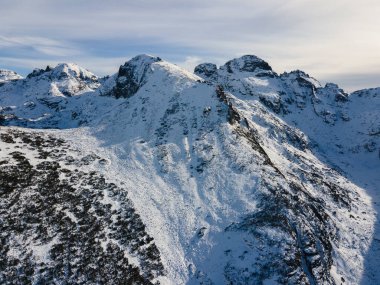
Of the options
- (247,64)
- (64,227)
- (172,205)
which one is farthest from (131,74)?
(247,64)

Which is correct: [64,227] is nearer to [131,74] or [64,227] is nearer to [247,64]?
[131,74]

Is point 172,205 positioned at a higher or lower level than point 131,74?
lower

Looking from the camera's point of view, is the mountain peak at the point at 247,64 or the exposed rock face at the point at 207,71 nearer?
the exposed rock face at the point at 207,71

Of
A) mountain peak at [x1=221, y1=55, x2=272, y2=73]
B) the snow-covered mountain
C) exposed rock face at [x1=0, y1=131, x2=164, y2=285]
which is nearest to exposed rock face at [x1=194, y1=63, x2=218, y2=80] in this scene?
mountain peak at [x1=221, y1=55, x2=272, y2=73]

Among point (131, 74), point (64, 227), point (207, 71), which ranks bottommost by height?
point (64, 227)

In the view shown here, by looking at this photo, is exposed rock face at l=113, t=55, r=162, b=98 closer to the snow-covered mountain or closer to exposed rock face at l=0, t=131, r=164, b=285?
the snow-covered mountain

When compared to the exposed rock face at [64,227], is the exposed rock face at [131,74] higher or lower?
higher

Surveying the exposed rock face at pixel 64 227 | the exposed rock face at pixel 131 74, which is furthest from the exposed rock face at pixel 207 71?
the exposed rock face at pixel 64 227

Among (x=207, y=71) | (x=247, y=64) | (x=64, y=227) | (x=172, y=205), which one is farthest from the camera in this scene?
(x=247, y=64)

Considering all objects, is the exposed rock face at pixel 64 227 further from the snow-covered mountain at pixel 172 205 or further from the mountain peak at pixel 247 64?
the mountain peak at pixel 247 64

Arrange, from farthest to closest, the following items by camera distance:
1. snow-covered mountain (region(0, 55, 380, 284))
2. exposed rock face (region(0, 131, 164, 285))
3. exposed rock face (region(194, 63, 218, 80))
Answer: exposed rock face (region(194, 63, 218, 80)) → snow-covered mountain (region(0, 55, 380, 284)) → exposed rock face (region(0, 131, 164, 285))
